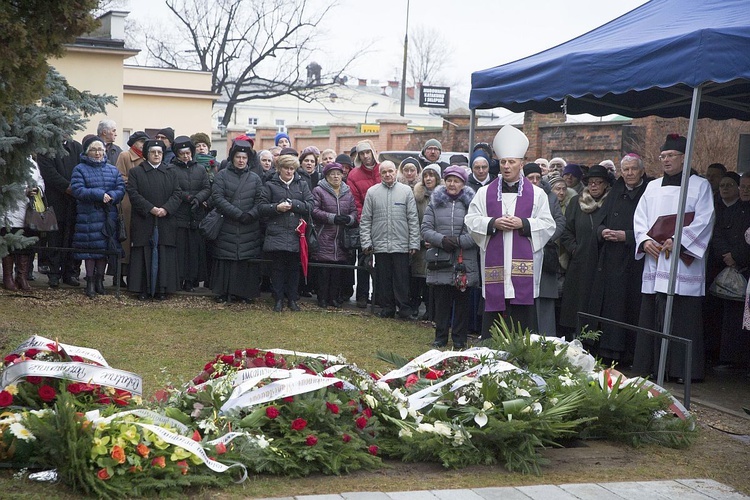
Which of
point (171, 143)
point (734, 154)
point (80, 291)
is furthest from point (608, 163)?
point (734, 154)

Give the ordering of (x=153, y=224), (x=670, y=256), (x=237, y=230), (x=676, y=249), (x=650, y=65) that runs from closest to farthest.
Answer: (x=650, y=65)
(x=676, y=249)
(x=670, y=256)
(x=153, y=224)
(x=237, y=230)

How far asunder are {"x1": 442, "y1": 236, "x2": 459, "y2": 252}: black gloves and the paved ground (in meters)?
4.49

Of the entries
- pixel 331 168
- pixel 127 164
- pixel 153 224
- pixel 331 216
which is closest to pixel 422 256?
pixel 331 216

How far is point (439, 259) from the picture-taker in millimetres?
9680

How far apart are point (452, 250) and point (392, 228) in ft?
5.10

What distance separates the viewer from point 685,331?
847 centimetres

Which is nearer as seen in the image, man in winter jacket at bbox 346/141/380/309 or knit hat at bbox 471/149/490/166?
knit hat at bbox 471/149/490/166

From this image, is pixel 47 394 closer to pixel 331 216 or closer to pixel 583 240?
pixel 583 240

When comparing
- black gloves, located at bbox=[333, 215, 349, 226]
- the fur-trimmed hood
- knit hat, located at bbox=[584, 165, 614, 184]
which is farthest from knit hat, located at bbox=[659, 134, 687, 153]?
black gloves, located at bbox=[333, 215, 349, 226]

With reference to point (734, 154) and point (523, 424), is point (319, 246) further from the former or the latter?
point (734, 154)

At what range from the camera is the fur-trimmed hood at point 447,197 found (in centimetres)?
986

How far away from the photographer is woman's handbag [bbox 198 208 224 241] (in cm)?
1152

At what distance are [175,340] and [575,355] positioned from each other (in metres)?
4.10

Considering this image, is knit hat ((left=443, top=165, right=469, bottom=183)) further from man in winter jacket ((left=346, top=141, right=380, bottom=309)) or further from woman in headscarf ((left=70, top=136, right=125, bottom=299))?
woman in headscarf ((left=70, top=136, right=125, bottom=299))
